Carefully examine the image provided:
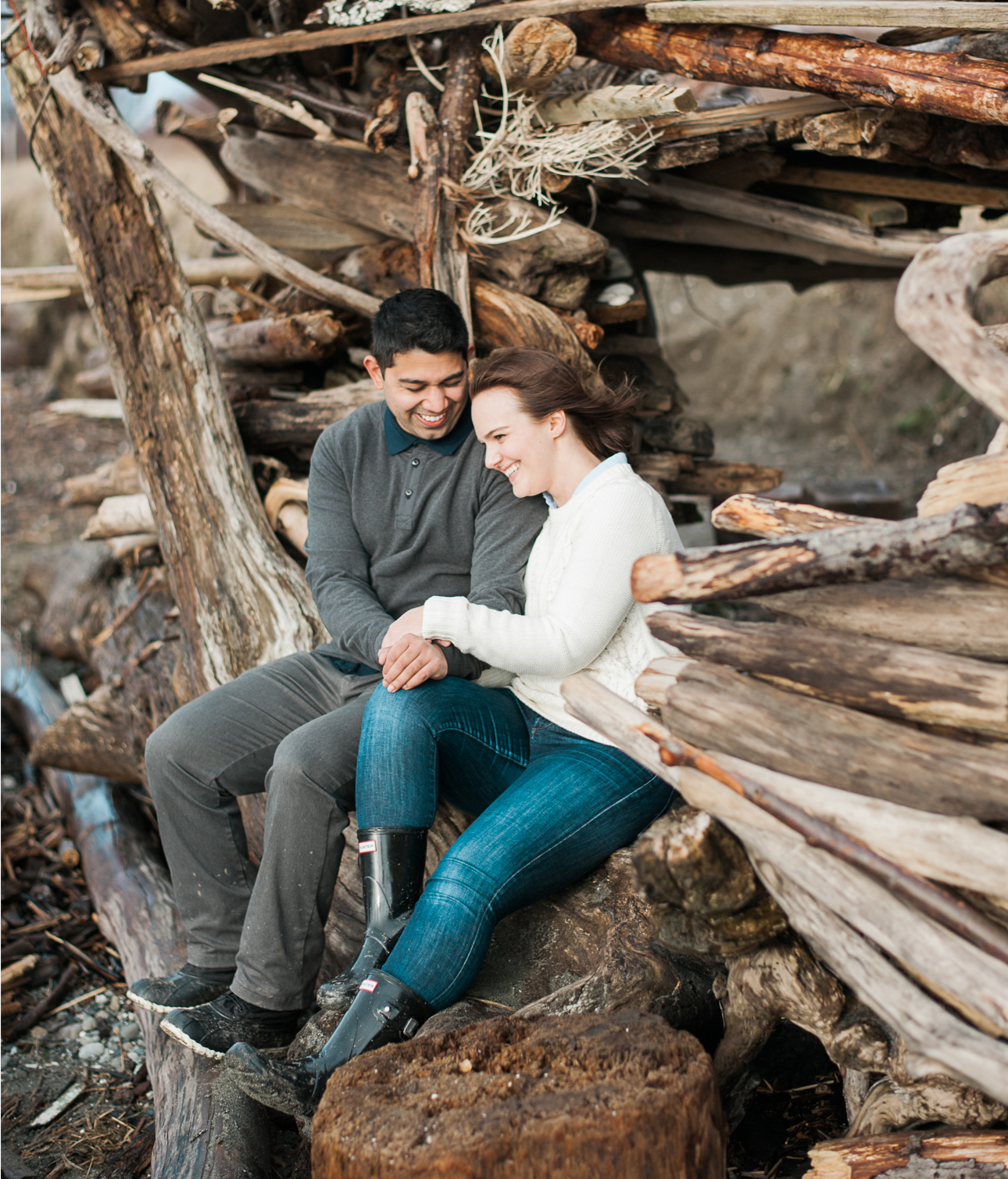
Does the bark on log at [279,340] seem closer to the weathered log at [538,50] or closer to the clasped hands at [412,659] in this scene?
the weathered log at [538,50]

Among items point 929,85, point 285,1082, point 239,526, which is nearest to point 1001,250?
point 929,85

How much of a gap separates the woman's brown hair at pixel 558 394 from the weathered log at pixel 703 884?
1127 millimetres

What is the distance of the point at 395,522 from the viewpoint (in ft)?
10.1

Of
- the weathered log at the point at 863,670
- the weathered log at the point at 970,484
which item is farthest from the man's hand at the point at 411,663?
the weathered log at the point at 970,484

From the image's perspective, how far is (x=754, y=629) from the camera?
75.3 inches

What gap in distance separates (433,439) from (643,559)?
1.21 meters

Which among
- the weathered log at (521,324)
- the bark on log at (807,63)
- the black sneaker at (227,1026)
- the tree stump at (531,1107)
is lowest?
the black sneaker at (227,1026)

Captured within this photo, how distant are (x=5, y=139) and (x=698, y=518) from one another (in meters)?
13.2

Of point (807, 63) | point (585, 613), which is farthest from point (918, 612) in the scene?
point (807, 63)

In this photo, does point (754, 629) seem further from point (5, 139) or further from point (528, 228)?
point (5, 139)

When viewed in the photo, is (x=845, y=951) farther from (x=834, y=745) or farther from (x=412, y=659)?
(x=412, y=659)

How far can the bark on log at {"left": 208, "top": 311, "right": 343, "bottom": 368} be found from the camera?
444cm

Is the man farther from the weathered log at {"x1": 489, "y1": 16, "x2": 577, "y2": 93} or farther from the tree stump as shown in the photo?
the weathered log at {"x1": 489, "y1": 16, "x2": 577, "y2": 93}

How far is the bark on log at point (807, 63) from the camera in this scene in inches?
112
